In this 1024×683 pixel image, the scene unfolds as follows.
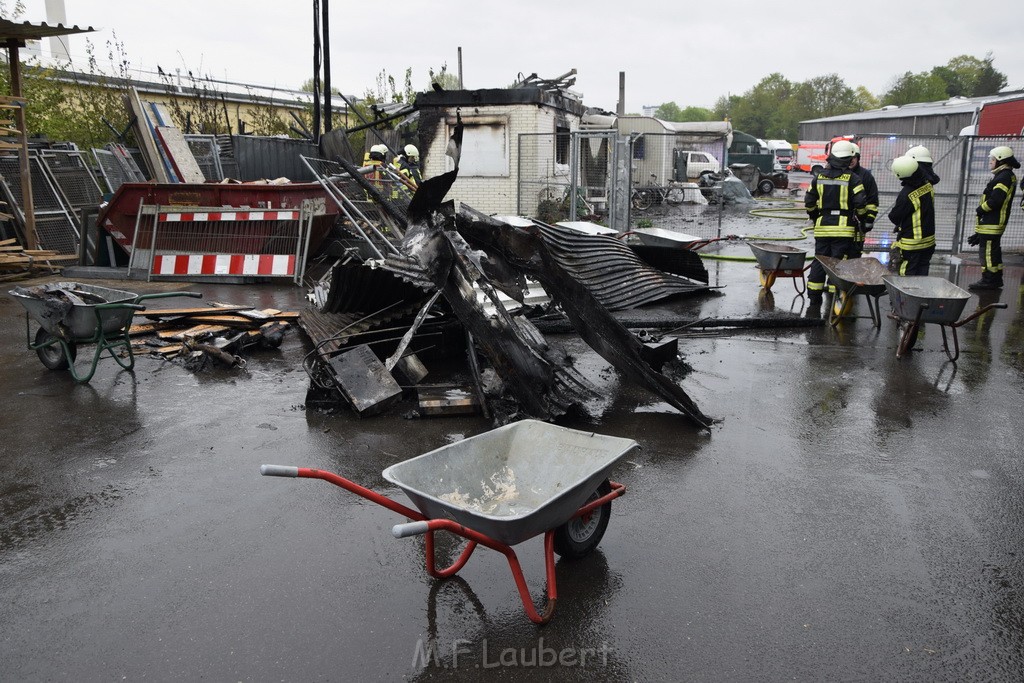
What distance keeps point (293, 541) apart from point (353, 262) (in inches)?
151

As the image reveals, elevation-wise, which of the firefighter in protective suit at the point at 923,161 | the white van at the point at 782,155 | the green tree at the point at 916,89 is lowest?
the firefighter in protective suit at the point at 923,161

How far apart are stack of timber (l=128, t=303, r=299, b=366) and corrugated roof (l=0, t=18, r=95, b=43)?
5202mm

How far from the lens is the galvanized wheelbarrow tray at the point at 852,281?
29.1ft

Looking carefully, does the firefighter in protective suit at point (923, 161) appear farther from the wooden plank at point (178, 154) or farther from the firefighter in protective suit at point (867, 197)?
the wooden plank at point (178, 154)

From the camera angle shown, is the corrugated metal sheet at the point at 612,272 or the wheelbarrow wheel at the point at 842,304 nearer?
the wheelbarrow wheel at the point at 842,304

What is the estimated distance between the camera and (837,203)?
9820 millimetres

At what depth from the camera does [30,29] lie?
451 inches

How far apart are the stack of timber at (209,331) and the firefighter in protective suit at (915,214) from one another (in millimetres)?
7759

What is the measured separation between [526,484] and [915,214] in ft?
26.2

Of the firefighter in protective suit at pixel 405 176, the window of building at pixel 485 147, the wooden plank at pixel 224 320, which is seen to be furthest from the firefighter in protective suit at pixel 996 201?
the wooden plank at pixel 224 320

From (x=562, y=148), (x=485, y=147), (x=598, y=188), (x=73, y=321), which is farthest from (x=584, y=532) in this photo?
(x=562, y=148)

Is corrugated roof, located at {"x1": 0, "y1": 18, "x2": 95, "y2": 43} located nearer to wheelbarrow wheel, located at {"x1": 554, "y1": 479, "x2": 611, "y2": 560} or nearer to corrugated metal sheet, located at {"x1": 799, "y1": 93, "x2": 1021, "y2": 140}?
wheelbarrow wheel, located at {"x1": 554, "y1": 479, "x2": 611, "y2": 560}

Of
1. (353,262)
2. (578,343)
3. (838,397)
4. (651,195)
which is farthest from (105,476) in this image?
(651,195)

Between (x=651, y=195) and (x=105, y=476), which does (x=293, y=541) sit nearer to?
(x=105, y=476)
